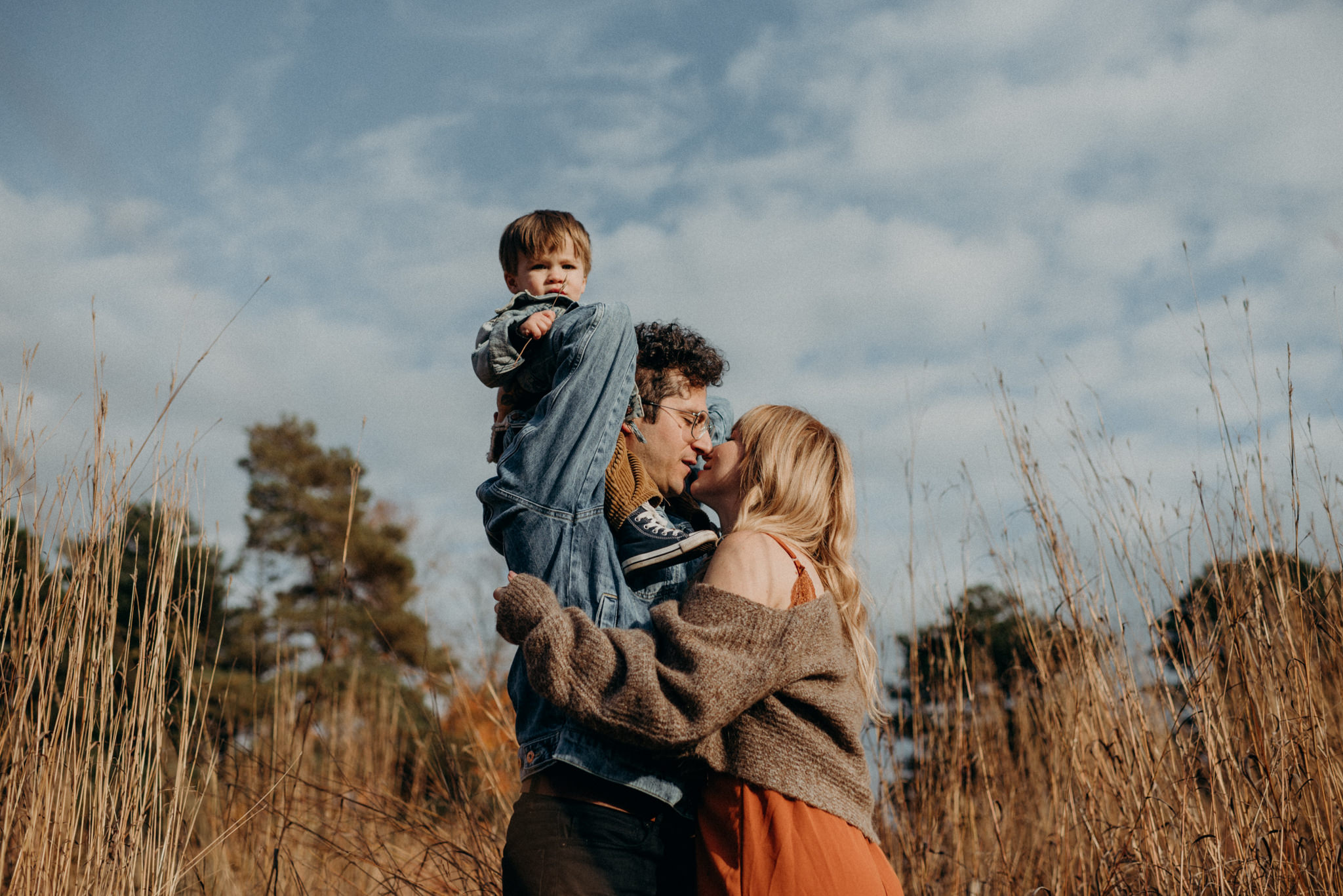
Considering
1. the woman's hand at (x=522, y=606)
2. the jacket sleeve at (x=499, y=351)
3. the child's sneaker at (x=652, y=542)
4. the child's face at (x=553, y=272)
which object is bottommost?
the woman's hand at (x=522, y=606)

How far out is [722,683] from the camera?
1265 mm

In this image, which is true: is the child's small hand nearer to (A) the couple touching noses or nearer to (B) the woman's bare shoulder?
(A) the couple touching noses

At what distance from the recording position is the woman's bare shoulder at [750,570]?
4.60 feet

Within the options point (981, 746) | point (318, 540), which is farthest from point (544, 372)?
point (318, 540)

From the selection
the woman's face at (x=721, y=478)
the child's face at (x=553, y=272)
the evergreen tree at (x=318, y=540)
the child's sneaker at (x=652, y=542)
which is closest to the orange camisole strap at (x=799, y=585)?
the child's sneaker at (x=652, y=542)

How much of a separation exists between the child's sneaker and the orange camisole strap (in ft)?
0.43

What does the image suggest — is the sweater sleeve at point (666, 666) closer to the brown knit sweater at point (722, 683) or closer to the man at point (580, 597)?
the brown knit sweater at point (722, 683)

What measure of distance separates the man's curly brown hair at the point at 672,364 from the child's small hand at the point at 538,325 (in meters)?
0.33

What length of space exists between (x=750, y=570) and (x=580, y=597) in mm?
276

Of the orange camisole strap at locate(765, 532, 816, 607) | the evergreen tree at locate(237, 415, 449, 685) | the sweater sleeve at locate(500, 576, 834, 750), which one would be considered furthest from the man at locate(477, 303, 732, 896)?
the evergreen tree at locate(237, 415, 449, 685)

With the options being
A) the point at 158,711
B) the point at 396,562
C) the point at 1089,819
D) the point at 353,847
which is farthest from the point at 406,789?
the point at 396,562

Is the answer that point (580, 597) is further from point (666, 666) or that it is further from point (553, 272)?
point (553, 272)

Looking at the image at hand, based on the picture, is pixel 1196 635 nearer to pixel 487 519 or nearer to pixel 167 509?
pixel 487 519

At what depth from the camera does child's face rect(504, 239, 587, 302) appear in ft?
6.77
